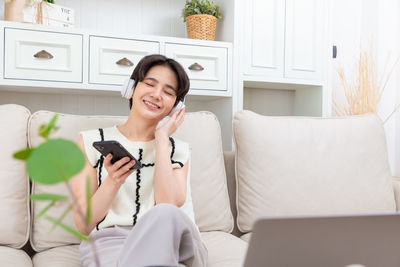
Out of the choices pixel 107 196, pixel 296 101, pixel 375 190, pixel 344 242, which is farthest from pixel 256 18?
pixel 344 242

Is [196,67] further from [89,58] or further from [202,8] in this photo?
[89,58]

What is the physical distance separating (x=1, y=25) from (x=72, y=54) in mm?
311

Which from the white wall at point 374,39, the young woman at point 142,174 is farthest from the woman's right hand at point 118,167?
the white wall at point 374,39

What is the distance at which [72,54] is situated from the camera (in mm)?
1878

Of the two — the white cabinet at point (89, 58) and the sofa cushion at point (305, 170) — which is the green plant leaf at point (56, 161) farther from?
the white cabinet at point (89, 58)

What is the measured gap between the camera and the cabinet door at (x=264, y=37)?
2188mm

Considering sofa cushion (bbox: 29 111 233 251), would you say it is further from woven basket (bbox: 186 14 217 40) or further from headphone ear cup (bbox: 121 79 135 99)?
woven basket (bbox: 186 14 217 40)

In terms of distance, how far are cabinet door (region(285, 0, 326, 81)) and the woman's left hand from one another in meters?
0.99

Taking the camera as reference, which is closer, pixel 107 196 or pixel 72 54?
pixel 107 196

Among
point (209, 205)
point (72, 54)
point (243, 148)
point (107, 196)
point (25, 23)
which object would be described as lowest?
point (209, 205)

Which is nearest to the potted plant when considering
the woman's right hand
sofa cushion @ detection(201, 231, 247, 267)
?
sofa cushion @ detection(201, 231, 247, 267)

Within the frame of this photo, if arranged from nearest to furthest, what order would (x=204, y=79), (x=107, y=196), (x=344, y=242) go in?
1. (x=344, y=242)
2. (x=107, y=196)
3. (x=204, y=79)

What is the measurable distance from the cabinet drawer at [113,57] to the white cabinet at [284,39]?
577 mm

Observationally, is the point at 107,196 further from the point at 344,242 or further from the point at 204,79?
the point at 204,79
